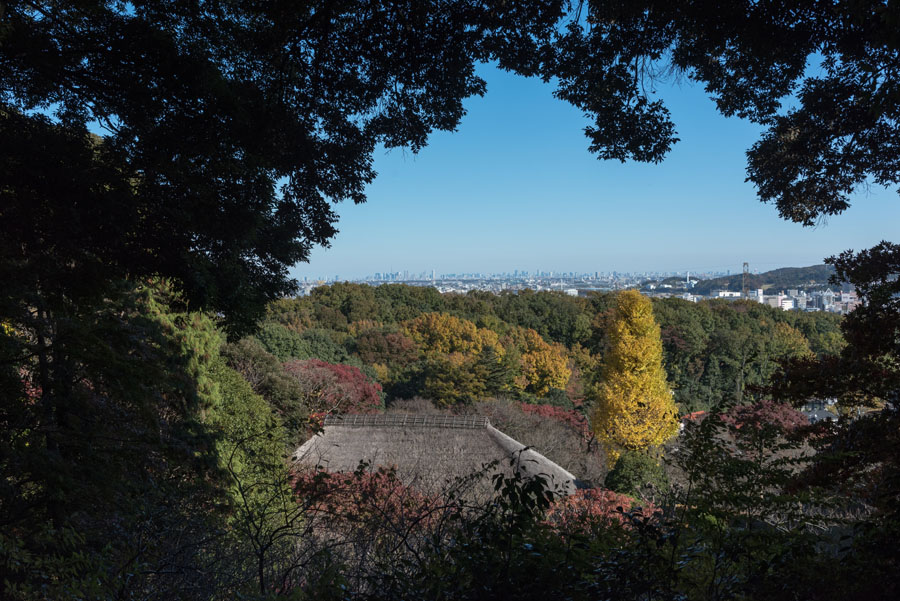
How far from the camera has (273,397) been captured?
524 inches

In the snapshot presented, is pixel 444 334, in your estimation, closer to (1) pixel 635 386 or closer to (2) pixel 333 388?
(2) pixel 333 388

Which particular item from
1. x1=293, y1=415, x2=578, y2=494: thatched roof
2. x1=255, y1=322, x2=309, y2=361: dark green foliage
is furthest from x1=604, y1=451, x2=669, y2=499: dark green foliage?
x1=255, y1=322, x2=309, y2=361: dark green foliage

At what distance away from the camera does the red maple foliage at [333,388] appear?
50.3 ft

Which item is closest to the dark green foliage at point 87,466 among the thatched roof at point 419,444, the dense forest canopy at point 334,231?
the dense forest canopy at point 334,231

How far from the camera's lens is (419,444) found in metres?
12.3

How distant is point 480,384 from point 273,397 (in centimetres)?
917

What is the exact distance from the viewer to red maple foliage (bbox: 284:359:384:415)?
15320 mm

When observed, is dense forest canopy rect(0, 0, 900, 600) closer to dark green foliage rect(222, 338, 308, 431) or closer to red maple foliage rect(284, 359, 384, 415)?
dark green foliage rect(222, 338, 308, 431)

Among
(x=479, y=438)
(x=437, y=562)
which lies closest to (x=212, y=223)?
(x=437, y=562)

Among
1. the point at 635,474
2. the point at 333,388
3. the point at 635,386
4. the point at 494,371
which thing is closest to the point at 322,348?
the point at 333,388

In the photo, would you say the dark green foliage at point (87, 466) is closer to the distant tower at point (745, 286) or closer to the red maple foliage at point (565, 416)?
the red maple foliage at point (565, 416)

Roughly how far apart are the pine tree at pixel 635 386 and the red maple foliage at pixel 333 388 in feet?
23.5

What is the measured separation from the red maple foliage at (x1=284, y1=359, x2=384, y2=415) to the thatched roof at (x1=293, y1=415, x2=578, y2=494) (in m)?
1.58

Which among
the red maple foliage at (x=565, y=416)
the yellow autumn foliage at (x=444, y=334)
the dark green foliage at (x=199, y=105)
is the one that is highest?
the dark green foliage at (x=199, y=105)
